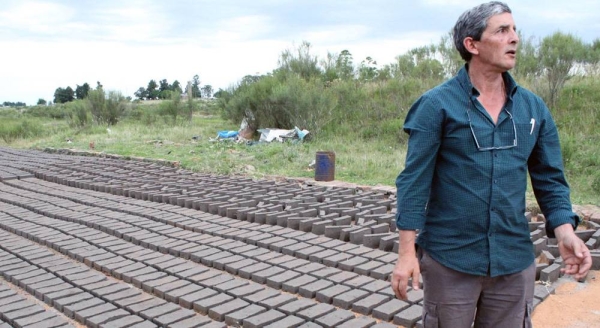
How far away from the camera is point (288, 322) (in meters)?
3.40

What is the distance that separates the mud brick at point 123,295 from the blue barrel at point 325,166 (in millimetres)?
4320

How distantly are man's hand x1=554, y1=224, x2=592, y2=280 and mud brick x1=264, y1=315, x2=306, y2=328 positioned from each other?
1772 mm

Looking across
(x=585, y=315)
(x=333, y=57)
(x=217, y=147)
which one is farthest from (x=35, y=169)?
(x=333, y=57)

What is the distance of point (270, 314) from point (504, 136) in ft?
6.93

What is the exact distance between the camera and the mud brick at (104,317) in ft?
11.3

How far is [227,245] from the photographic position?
4984 mm

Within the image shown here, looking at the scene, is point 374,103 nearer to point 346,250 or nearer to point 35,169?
point 35,169

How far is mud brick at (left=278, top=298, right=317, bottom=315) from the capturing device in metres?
3.56

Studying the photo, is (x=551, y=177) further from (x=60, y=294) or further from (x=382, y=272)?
(x=60, y=294)

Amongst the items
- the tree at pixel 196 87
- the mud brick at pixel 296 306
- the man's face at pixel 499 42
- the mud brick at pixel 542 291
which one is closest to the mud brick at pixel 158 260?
the mud brick at pixel 296 306

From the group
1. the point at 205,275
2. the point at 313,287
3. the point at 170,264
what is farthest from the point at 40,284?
the point at 313,287

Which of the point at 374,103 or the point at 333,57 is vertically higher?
the point at 333,57

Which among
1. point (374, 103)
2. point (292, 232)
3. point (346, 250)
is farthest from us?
point (374, 103)

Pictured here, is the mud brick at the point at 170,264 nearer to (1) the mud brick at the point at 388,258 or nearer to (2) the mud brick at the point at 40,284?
(2) the mud brick at the point at 40,284
